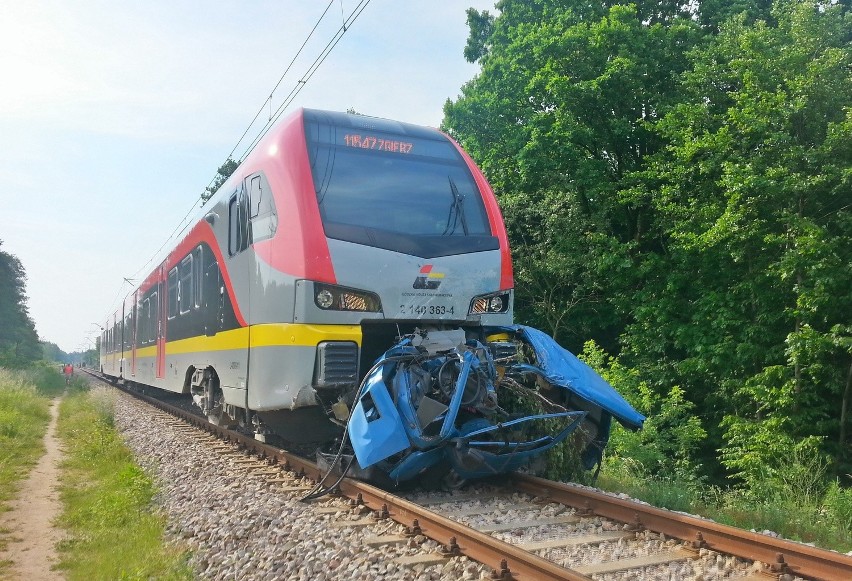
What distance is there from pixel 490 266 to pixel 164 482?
4073 mm

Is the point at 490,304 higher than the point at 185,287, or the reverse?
the point at 185,287

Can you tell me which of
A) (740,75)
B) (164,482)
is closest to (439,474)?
(164,482)

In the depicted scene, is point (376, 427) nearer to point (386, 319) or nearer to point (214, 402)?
point (386, 319)

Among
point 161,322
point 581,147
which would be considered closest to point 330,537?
point 161,322

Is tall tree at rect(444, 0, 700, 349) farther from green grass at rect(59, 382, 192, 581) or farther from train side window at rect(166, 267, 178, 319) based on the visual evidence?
green grass at rect(59, 382, 192, 581)

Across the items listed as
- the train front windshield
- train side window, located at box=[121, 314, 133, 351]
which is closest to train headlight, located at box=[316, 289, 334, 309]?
the train front windshield

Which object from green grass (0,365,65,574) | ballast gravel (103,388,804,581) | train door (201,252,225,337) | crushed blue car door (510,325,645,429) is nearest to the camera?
ballast gravel (103,388,804,581)

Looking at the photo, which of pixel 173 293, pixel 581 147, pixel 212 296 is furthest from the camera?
pixel 581 147

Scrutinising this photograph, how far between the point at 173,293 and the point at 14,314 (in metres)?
57.5

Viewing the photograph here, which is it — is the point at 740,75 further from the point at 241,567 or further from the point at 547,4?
the point at 241,567

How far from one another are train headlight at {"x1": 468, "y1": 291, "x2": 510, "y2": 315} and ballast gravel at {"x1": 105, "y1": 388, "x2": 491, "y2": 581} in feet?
7.34

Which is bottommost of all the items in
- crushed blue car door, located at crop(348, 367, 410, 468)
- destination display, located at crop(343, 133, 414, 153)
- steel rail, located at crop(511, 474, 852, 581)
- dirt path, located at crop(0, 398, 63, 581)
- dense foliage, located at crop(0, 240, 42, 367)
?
dirt path, located at crop(0, 398, 63, 581)

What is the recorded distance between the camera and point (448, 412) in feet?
18.8

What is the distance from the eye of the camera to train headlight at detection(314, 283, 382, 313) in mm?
6465
